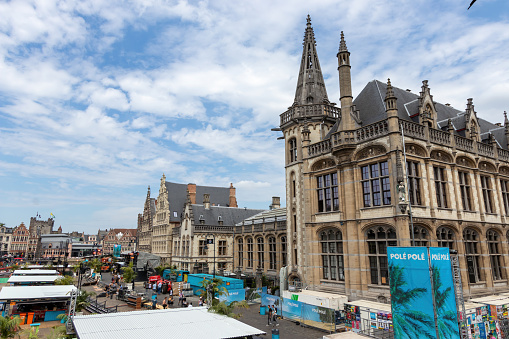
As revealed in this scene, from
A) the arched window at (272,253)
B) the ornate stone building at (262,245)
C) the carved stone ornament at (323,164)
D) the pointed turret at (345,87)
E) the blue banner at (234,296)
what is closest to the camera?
the pointed turret at (345,87)

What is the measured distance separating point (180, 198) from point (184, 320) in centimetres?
5260

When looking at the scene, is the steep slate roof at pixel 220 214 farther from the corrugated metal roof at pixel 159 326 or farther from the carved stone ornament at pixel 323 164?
A: the corrugated metal roof at pixel 159 326

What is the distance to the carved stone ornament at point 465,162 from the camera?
88.4 ft

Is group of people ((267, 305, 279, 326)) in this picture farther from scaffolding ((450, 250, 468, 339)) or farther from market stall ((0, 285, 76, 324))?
market stall ((0, 285, 76, 324))

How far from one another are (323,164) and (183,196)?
42.6m

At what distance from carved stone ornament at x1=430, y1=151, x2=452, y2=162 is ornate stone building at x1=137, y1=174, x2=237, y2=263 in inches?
1586

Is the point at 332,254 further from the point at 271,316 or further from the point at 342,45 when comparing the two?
the point at 342,45

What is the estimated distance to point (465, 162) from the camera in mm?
27516

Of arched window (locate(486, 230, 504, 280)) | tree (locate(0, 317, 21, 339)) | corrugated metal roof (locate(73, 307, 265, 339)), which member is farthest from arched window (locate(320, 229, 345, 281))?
tree (locate(0, 317, 21, 339))

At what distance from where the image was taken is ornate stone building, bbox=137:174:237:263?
60469 mm

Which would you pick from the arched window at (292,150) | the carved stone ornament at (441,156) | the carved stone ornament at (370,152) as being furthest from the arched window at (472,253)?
the arched window at (292,150)

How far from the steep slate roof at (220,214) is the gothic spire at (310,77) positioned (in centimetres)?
2807

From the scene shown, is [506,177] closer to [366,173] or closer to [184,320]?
[366,173]

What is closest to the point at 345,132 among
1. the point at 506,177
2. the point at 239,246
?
the point at 506,177
